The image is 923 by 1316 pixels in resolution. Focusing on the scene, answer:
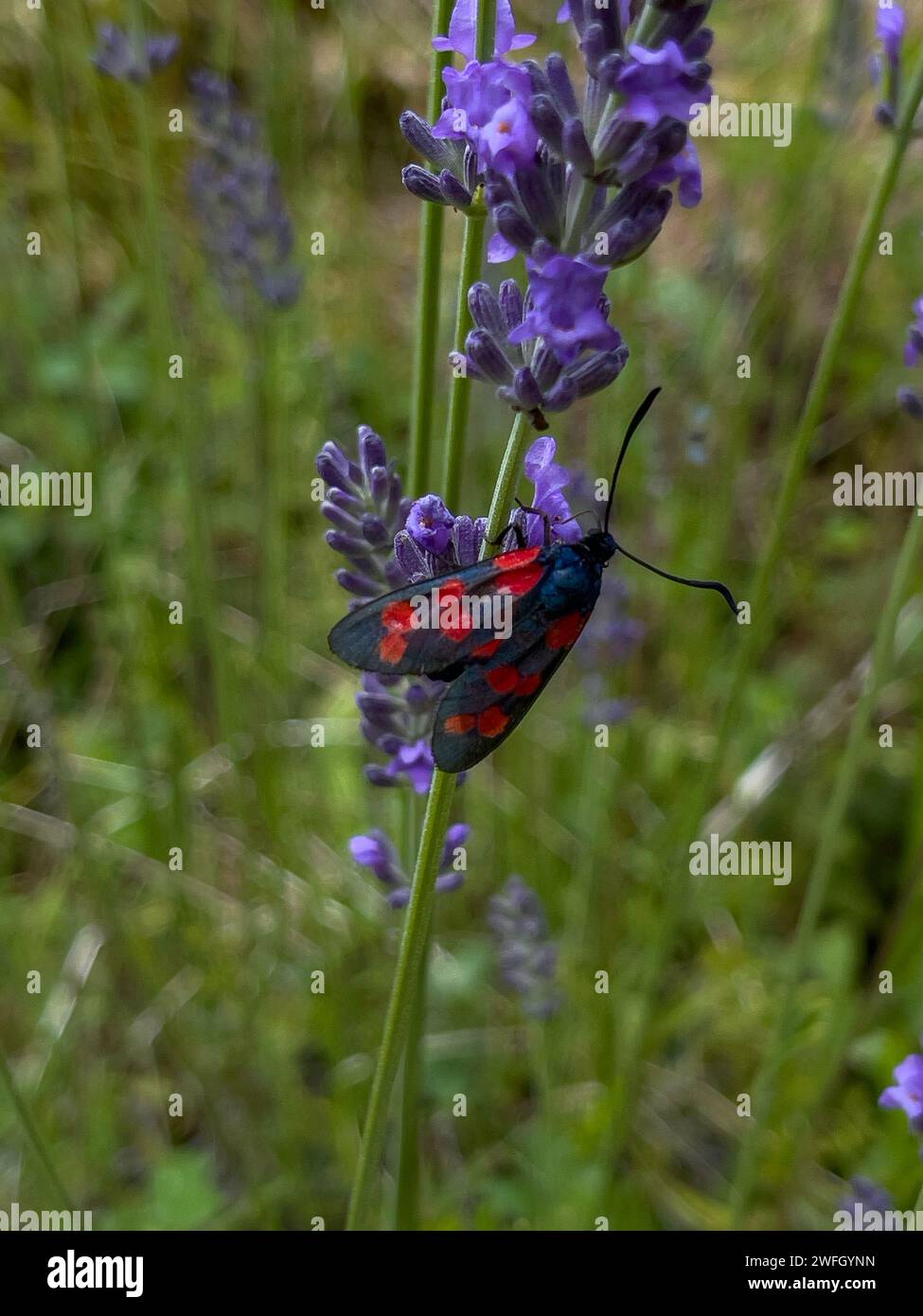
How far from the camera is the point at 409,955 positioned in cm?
98

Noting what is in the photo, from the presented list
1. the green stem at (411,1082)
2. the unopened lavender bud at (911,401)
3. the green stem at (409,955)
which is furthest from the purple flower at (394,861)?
the unopened lavender bud at (911,401)

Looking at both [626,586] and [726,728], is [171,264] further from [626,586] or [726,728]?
[726,728]

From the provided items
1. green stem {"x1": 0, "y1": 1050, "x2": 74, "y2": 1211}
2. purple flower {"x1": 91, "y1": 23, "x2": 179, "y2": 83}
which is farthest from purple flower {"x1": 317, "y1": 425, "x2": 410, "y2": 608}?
purple flower {"x1": 91, "y1": 23, "x2": 179, "y2": 83}

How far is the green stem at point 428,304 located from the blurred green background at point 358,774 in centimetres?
78

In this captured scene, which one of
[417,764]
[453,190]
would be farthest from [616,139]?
[417,764]

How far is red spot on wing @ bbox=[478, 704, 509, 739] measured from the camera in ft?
2.92

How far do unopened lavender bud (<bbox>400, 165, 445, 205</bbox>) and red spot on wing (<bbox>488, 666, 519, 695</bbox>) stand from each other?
1.25 feet

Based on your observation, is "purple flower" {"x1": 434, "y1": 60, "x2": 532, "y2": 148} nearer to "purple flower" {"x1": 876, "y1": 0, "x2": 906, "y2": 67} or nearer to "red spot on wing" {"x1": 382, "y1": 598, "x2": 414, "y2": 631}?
"red spot on wing" {"x1": 382, "y1": 598, "x2": 414, "y2": 631}

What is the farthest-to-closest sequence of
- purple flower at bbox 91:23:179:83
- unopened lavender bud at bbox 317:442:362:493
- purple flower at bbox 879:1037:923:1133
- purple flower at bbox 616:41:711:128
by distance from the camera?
purple flower at bbox 91:23:179:83 < purple flower at bbox 879:1037:923:1133 < unopened lavender bud at bbox 317:442:362:493 < purple flower at bbox 616:41:711:128

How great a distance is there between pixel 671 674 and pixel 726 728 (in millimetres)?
1254

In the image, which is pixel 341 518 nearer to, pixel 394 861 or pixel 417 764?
pixel 417 764

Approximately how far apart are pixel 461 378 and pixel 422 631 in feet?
0.85

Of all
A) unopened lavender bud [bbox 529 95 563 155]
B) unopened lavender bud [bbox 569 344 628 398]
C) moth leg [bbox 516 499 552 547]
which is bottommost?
moth leg [bbox 516 499 552 547]
